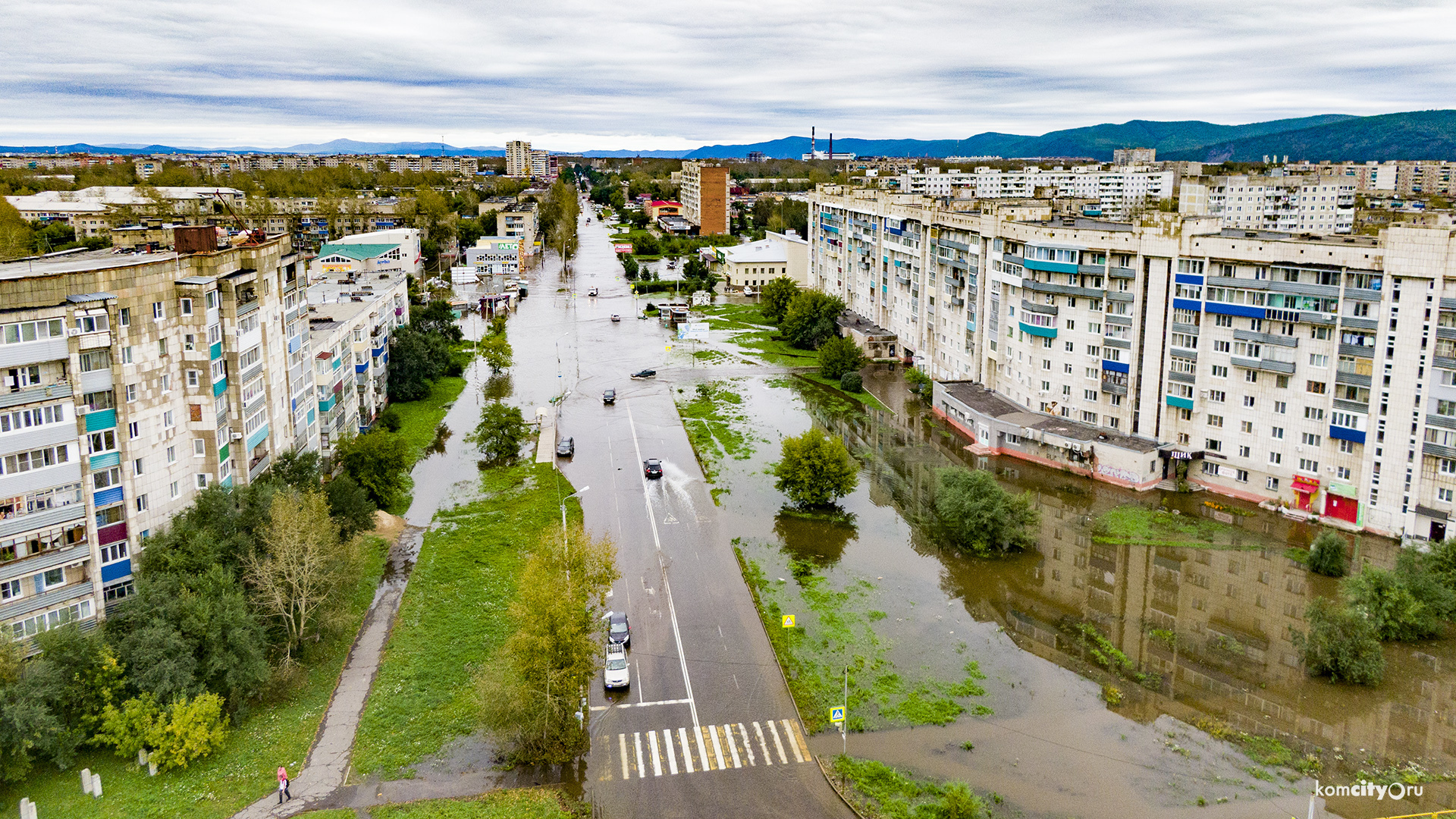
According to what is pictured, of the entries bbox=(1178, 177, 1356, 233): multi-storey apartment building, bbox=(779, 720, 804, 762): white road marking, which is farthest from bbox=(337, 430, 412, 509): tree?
bbox=(1178, 177, 1356, 233): multi-storey apartment building

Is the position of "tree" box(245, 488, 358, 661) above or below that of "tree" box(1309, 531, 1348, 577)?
above

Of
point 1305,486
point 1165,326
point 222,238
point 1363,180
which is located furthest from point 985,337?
point 1363,180

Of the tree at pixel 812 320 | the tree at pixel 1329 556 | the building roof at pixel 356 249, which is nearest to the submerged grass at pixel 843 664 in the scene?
the tree at pixel 1329 556

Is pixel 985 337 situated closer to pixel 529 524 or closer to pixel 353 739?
pixel 529 524

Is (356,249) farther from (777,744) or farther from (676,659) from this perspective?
(777,744)

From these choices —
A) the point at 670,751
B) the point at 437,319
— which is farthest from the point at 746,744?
the point at 437,319

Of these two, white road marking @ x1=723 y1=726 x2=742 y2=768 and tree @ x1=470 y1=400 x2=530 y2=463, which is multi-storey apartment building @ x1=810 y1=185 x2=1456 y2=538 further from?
white road marking @ x1=723 y1=726 x2=742 y2=768
